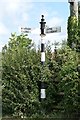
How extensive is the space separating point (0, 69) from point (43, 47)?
133 centimetres

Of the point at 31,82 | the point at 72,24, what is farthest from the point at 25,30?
the point at 72,24

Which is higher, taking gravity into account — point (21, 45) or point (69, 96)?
point (21, 45)

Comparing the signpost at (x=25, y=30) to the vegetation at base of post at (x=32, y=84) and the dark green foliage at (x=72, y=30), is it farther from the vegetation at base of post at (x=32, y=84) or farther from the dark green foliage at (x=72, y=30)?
the dark green foliage at (x=72, y=30)

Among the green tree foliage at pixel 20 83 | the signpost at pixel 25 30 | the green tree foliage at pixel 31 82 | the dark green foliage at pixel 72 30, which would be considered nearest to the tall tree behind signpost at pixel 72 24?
the dark green foliage at pixel 72 30

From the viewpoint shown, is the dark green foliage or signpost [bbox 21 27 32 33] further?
the dark green foliage

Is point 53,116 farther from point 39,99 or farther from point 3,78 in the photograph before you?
point 3,78

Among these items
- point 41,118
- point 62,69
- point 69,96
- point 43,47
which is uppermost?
point 43,47

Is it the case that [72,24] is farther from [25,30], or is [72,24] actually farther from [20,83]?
[20,83]

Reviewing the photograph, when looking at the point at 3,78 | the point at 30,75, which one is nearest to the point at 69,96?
the point at 30,75

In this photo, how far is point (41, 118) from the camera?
9398mm

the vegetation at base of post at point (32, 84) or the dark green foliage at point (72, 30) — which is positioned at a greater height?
the dark green foliage at point (72, 30)

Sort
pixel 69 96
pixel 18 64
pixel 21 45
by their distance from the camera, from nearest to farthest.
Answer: pixel 69 96, pixel 18 64, pixel 21 45

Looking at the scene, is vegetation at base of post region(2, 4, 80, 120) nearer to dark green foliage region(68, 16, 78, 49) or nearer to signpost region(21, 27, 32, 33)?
signpost region(21, 27, 32, 33)

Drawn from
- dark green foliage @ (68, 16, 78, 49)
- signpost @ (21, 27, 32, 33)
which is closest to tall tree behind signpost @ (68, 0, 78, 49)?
dark green foliage @ (68, 16, 78, 49)
